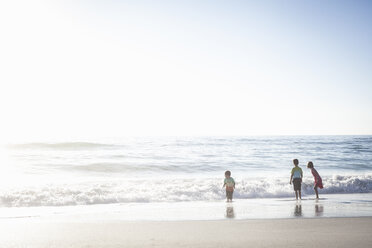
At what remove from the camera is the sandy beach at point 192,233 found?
6.15 metres

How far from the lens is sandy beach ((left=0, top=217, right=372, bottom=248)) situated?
6.15 metres

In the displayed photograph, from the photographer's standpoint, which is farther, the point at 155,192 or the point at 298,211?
the point at 155,192

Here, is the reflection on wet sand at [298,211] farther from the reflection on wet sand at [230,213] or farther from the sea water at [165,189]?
the reflection on wet sand at [230,213]

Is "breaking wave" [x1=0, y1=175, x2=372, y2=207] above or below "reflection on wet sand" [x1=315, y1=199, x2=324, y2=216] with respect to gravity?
below

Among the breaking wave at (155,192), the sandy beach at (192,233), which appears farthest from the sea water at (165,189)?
the sandy beach at (192,233)

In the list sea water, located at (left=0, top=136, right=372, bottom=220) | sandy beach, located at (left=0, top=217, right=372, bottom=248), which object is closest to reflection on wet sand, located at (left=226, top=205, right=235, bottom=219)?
sea water, located at (left=0, top=136, right=372, bottom=220)

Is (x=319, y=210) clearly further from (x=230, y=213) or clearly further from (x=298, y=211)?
(x=230, y=213)

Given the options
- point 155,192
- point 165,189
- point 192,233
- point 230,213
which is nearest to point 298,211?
point 230,213

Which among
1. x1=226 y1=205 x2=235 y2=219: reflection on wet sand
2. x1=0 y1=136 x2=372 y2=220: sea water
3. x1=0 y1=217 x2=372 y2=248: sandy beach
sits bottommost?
x1=0 y1=136 x2=372 y2=220: sea water

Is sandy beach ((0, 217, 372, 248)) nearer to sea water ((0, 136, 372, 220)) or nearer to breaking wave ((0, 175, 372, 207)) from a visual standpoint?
sea water ((0, 136, 372, 220))

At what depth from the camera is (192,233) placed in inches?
278

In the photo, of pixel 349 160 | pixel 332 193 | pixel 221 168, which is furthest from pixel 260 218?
pixel 349 160

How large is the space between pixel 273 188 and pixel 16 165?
2024 cm

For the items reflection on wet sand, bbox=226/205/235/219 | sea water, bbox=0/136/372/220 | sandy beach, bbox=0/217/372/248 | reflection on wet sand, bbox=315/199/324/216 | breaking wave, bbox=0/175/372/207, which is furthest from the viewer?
breaking wave, bbox=0/175/372/207
